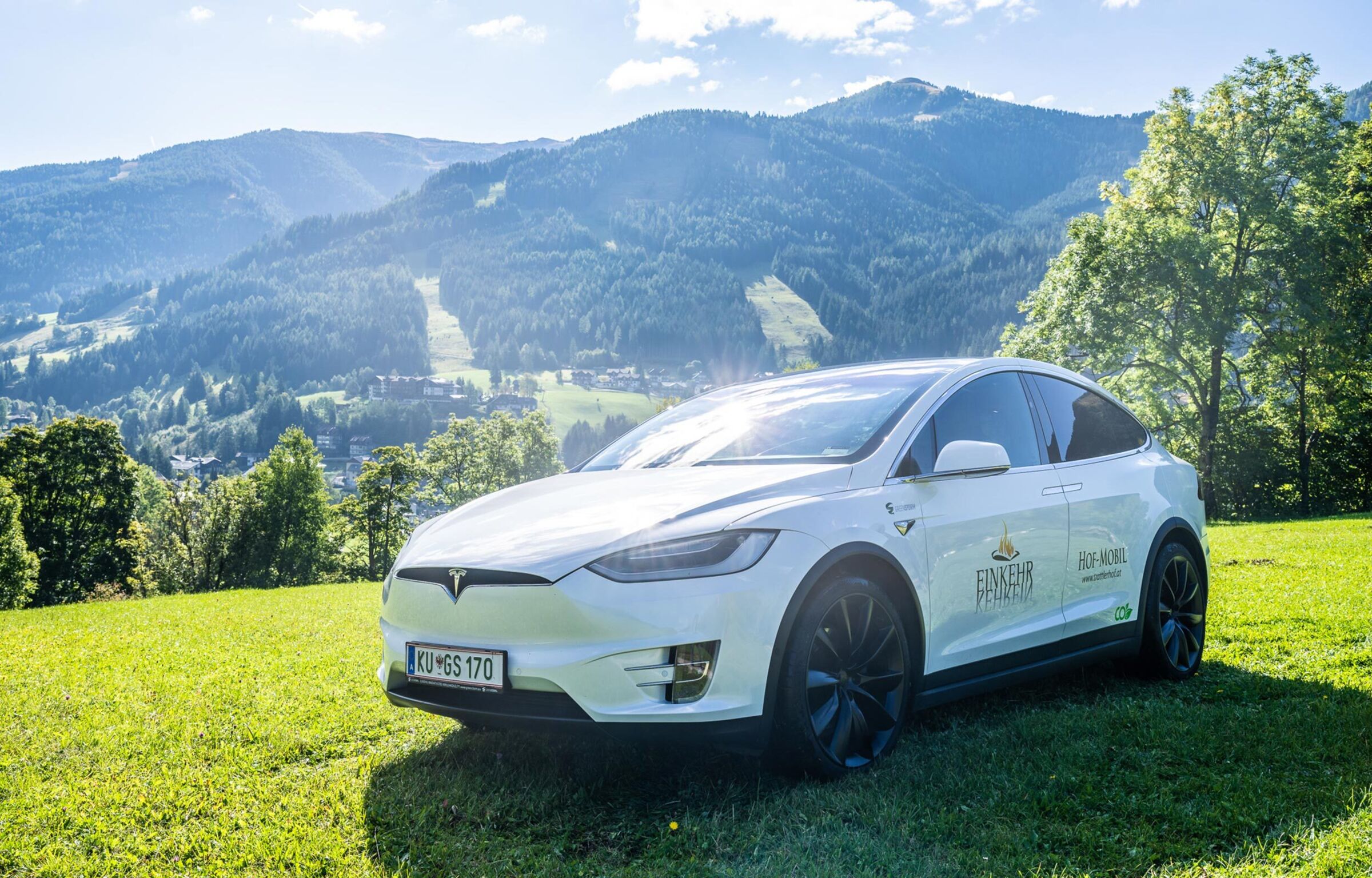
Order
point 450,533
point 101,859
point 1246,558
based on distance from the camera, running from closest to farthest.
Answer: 1. point 101,859
2. point 450,533
3. point 1246,558

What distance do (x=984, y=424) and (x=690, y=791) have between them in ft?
8.10

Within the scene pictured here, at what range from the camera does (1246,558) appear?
13391mm

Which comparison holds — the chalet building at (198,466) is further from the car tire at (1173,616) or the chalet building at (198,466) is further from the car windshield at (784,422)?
the car tire at (1173,616)

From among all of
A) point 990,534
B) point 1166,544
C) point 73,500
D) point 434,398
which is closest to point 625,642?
point 990,534

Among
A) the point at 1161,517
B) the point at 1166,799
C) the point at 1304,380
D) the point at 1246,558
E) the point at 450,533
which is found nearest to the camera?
the point at 1166,799

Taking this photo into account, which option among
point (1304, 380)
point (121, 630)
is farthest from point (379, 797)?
point (1304, 380)

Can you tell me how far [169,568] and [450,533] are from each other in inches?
1970

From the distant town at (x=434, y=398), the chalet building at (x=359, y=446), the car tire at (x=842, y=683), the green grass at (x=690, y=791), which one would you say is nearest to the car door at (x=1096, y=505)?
the green grass at (x=690, y=791)

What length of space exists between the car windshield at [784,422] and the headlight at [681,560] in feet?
2.85

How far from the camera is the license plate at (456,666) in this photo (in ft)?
11.9

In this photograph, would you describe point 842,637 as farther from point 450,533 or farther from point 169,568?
point 169,568

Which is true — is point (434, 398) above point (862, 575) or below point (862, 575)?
below

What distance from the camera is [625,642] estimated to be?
11.3 feet

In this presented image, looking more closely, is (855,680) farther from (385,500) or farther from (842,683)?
(385,500)
